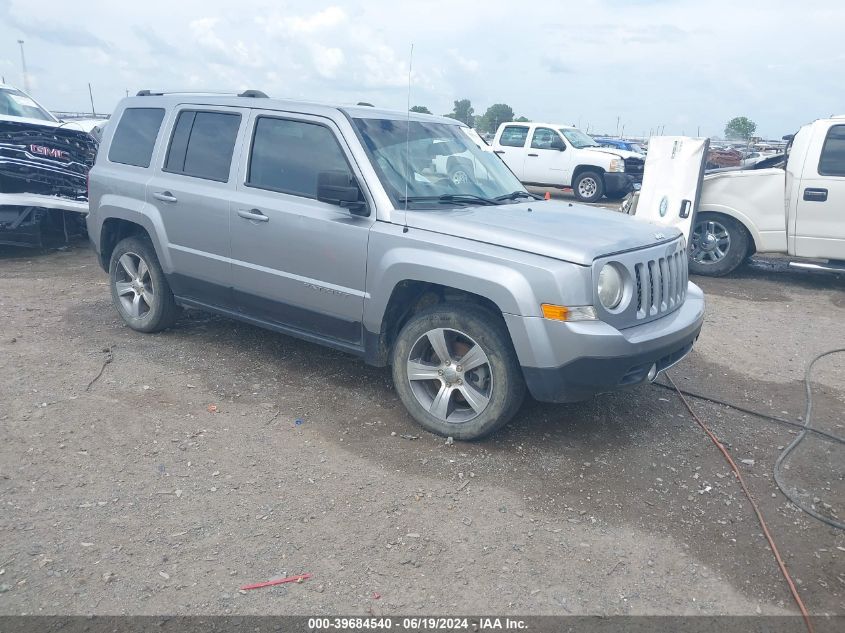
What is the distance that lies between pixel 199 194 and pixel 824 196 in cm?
711

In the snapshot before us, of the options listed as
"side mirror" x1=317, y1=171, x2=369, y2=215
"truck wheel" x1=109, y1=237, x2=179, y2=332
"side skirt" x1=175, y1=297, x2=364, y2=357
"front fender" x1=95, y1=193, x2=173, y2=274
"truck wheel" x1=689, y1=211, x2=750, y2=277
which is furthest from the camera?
"truck wheel" x1=689, y1=211, x2=750, y2=277

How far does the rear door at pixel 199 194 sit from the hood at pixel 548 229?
1613 millimetres

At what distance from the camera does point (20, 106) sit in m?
10.2

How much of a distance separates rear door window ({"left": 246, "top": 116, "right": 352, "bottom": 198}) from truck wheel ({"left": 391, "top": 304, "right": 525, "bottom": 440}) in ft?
3.81

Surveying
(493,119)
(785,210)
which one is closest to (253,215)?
(785,210)

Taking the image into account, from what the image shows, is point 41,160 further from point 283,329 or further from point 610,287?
point 610,287

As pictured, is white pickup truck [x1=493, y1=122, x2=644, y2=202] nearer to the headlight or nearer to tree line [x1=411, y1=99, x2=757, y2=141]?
tree line [x1=411, y1=99, x2=757, y2=141]

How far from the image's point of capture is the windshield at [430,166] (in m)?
4.38

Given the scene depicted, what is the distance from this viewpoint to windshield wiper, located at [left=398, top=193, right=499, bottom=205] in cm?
433

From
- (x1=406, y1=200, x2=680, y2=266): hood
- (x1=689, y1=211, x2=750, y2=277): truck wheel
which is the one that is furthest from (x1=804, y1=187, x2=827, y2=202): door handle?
(x1=406, y1=200, x2=680, y2=266): hood

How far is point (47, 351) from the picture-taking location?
17.9ft

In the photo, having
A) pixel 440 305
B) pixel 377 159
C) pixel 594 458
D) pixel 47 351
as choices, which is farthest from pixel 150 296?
pixel 594 458

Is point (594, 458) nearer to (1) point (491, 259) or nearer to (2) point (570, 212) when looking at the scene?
(1) point (491, 259)

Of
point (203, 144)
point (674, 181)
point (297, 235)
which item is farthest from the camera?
point (674, 181)
